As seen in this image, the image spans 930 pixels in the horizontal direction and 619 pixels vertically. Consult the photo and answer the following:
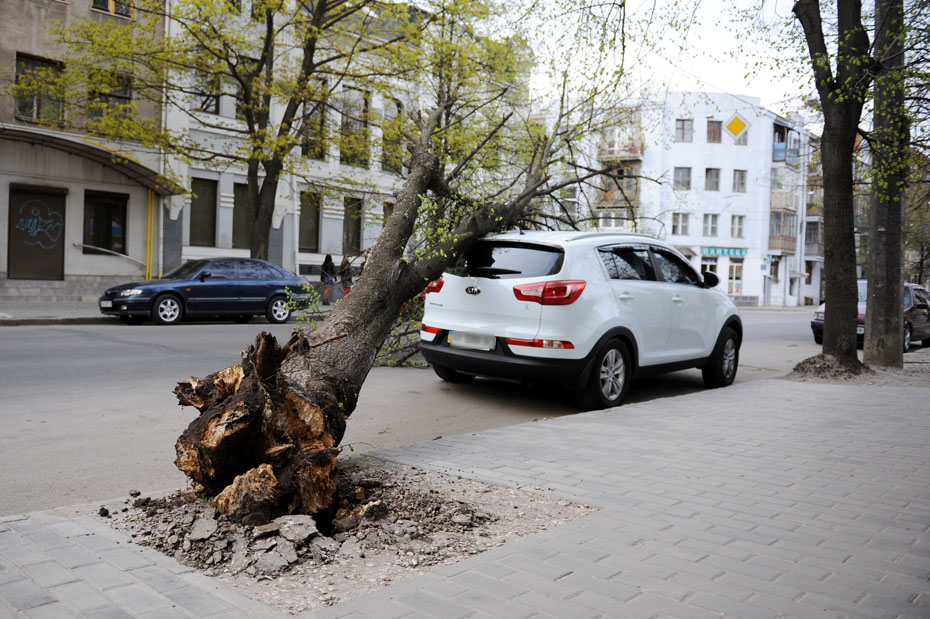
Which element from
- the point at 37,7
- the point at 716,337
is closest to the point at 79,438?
the point at 716,337

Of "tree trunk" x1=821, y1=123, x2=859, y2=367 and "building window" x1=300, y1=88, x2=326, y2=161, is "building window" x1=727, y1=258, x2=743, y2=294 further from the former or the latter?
"tree trunk" x1=821, y1=123, x2=859, y2=367

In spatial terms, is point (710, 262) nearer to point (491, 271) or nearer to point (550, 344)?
point (491, 271)

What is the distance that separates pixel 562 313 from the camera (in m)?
7.80

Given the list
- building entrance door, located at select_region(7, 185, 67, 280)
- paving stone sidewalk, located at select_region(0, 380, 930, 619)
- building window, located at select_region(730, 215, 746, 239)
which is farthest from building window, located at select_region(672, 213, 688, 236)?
paving stone sidewalk, located at select_region(0, 380, 930, 619)

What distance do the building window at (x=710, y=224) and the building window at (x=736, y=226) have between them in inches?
53.7

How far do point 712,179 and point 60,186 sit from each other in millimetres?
49612

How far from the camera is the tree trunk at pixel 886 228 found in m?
11.7

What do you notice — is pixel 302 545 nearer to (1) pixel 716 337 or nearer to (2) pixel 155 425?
(2) pixel 155 425

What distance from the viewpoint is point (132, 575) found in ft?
10.8

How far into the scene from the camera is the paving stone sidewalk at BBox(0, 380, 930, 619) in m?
3.07

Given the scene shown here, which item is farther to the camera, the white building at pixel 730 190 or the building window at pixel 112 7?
the white building at pixel 730 190

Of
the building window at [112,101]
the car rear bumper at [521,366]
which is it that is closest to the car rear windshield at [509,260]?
the car rear bumper at [521,366]

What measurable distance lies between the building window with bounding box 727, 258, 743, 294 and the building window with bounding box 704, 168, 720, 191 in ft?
19.2

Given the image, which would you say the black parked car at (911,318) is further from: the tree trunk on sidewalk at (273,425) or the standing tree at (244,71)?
the tree trunk on sidewalk at (273,425)
